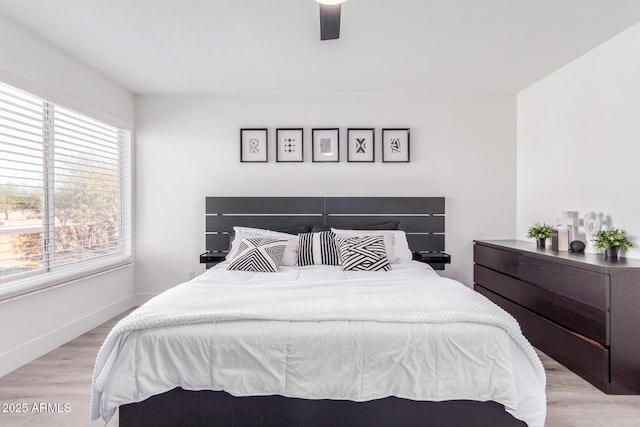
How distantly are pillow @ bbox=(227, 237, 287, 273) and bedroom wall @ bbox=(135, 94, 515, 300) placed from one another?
99 centimetres

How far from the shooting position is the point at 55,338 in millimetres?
3014

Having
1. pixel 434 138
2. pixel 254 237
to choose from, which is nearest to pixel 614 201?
pixel 434 138

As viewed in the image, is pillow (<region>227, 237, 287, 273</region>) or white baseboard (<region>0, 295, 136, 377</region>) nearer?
white baseboard (<region>0, 295, 136, 377</region>)

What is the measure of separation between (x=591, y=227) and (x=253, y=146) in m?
3.21

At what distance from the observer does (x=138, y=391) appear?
5.64 ft

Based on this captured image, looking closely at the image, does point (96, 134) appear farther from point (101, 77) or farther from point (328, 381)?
point (328, 381)

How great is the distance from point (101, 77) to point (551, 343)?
4549 millimetres

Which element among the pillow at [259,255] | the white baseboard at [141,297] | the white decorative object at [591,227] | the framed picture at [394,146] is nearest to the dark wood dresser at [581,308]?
the white decorative object at [591,227]

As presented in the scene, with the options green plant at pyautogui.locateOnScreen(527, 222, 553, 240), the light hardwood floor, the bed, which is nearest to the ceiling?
green plant at pyautogui.locateOnScreen(527, 222, 553, 240)

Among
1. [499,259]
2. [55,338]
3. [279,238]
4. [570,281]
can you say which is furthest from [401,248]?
[55,338]

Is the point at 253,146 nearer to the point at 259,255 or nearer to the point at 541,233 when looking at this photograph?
the point at 259,255

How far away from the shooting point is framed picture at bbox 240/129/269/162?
4.13 meters

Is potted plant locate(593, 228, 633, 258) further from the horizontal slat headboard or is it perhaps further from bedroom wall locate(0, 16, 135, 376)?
bedroom wall locate(0, 16, 135, 376)

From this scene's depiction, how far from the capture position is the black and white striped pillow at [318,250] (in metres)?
3.43
